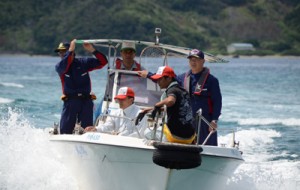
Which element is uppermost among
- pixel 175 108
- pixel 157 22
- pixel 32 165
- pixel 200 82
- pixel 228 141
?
pixel 157 22

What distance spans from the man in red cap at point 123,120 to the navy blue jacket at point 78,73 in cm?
139

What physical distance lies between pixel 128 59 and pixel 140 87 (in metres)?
0.49

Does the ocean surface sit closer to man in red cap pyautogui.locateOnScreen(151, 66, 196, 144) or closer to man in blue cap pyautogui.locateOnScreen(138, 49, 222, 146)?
man in blue cap pyautogui.locateOnScreen(138, 49, 222, 146)

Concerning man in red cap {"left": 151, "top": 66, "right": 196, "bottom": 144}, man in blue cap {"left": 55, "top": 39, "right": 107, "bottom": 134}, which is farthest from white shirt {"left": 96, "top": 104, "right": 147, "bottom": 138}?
man in blue cap {"left": 55, "top": 39, "right": 107, "bottom": 134}

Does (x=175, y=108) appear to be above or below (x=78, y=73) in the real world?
below

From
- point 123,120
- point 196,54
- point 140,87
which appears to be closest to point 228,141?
point 140,87

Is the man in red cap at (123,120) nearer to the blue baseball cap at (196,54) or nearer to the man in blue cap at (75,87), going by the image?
the blue baseball cap at (196,54)

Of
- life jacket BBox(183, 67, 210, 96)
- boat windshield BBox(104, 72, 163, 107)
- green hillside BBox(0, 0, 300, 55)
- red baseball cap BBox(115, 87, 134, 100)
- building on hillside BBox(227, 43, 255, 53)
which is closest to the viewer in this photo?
red baseball cap BBox(115, 87, 134, 100)

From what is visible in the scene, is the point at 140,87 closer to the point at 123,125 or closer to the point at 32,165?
the point at 123,125

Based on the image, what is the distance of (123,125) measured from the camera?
11430 mm

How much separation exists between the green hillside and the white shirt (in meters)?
91.1

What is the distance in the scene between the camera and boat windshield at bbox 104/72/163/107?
13.0 meters

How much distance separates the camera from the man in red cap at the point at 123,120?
11.3 meters

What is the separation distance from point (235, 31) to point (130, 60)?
443 feet
